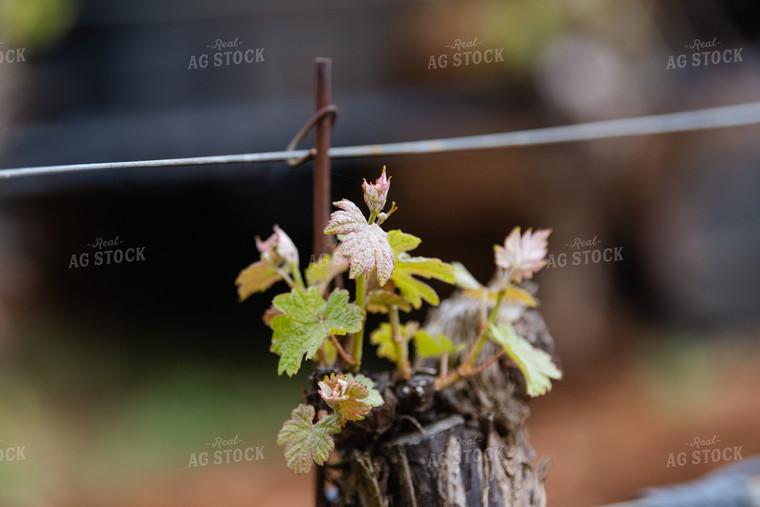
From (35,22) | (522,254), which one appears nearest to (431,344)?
(522,254)

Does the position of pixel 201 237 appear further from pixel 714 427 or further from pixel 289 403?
pixel 714 427

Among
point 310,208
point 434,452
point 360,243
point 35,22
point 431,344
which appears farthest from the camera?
point 35,22

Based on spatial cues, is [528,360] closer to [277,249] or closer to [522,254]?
[522,254]

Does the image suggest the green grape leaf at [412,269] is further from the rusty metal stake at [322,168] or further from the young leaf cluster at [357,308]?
the rusty metal stake at [322,168]

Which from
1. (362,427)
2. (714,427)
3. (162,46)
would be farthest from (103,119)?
(714,427)

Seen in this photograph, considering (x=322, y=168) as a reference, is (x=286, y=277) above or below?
below
